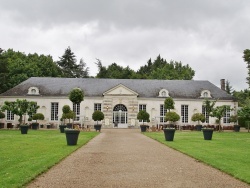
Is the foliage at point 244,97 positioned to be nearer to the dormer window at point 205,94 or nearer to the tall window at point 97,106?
the dormer window at point 205,94

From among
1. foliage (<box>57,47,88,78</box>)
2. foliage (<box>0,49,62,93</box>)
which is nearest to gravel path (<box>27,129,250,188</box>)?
foliage (<box>0,49,62,93</box>)

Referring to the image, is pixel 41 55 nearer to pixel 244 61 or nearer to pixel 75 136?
pixel 244 61

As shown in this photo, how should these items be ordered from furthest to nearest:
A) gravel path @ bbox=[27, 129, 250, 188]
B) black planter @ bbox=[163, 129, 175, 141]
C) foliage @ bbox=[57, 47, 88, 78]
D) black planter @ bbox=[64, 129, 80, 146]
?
foliage @ bbox=[57, 47, 88, 78] → black planter @ bbox=[163, 129, 175, 141] → black planter @ bbox=[64, 129, 80, 146] → gravel path @ bbox=[27, 129, 250, 188]

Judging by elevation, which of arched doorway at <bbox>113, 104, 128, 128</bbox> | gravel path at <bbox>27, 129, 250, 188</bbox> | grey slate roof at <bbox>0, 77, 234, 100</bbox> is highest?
grey slate roof at <bbox>0, 77, 234, 100</bbox>

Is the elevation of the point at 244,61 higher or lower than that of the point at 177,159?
higher

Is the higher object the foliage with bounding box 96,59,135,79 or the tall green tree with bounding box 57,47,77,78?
the tall green tree with bounding box 57,47,77,78

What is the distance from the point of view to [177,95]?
150ft

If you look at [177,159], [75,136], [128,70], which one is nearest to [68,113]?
[75,136]

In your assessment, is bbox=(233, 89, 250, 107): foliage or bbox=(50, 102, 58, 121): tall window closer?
bbox=(233, 89, 250, 107): foliage

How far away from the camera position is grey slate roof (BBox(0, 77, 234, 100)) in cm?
4500

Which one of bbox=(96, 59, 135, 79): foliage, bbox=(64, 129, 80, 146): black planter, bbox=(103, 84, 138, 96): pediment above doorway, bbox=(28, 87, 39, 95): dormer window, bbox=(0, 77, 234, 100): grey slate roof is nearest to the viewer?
bbox=(64, 129, 80, 146): black planter

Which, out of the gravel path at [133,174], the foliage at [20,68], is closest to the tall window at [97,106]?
the foliage at [20,68]

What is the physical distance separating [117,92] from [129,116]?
3.48 m

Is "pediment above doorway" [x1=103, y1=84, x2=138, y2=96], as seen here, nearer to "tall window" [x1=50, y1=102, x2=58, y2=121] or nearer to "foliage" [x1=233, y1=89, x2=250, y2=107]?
"tall window" [x1=50, y1=102, x2=58, y2=121]
